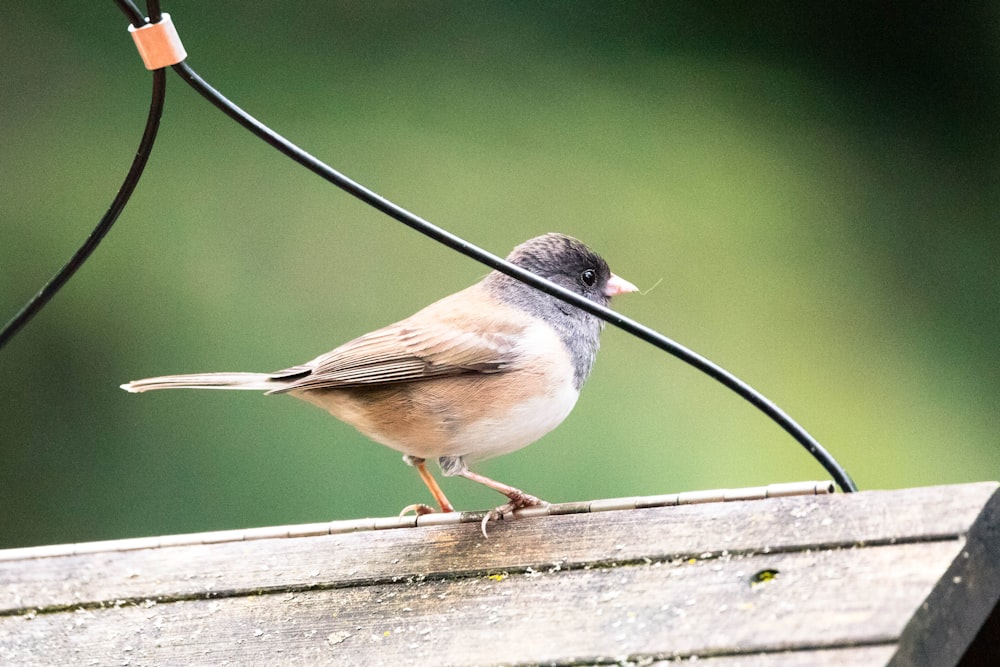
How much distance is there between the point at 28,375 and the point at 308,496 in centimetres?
83

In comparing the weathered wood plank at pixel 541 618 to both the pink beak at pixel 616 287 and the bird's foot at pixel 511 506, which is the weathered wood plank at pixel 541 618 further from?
the pink beak at pixel 616 287

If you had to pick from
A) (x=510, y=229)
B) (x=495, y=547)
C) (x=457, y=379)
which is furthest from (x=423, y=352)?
(x=510, y=229)

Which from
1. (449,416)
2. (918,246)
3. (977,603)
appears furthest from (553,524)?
(918,246)

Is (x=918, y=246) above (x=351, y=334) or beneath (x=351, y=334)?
above

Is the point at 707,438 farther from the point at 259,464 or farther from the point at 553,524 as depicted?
the point at 553,524

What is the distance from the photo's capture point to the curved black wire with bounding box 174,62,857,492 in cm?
150

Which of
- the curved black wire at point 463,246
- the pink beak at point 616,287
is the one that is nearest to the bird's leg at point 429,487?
the pink beak at point 616,287

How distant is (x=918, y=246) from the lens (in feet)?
10.6

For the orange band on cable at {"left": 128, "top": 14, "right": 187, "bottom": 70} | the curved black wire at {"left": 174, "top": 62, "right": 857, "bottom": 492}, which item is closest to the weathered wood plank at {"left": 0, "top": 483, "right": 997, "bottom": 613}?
the curved black wire at {"left": 174, "top": 62, "right": 857, "bottom": 492}

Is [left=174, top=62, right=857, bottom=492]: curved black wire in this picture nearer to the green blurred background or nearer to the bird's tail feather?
the bird's tail feather

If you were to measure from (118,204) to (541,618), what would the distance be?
2.50 feet

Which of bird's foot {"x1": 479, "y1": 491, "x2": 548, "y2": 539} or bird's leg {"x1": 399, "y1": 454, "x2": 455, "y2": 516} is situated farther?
bird's leg {"x1": 399, "y1": 454, "x2": 455, "y2": 516}

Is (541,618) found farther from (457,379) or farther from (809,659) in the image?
(457,379)

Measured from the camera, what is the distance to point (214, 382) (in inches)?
86.4
